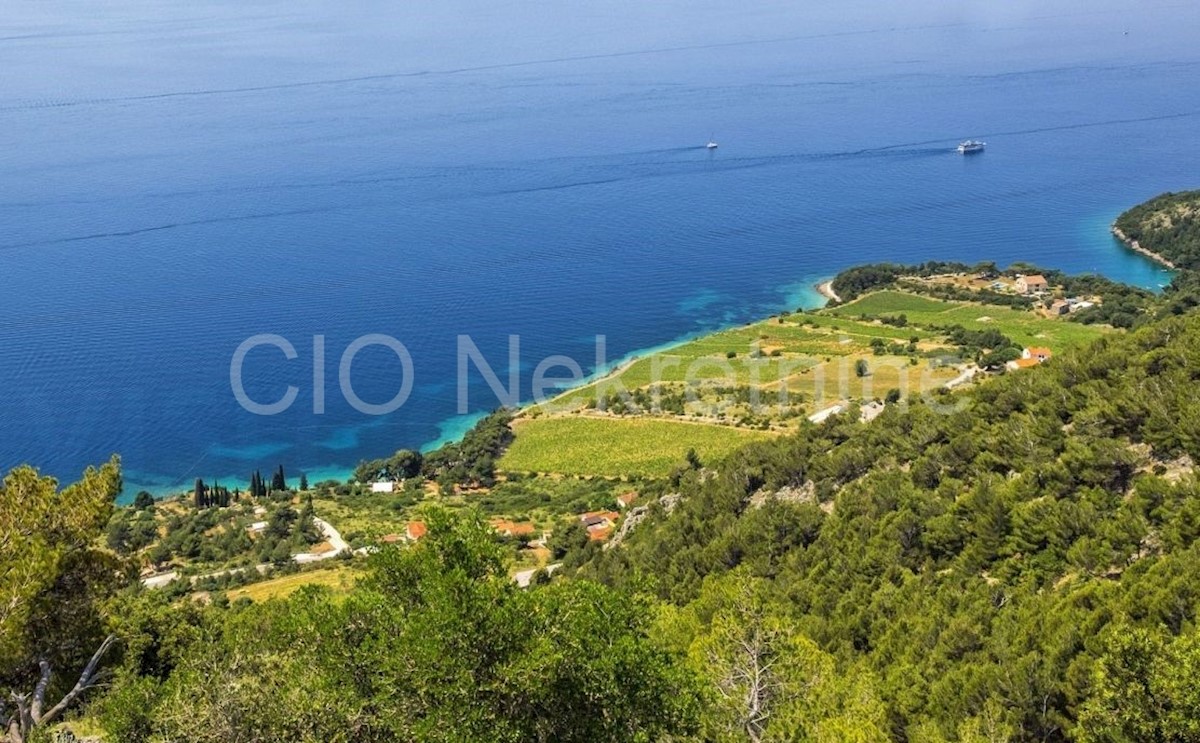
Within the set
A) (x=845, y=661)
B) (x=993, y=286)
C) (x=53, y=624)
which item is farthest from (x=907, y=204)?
(x=53, y=624)

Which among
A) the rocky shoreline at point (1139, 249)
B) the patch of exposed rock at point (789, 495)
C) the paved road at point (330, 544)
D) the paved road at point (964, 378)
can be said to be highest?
the patch of exposed rock at point (789, 495)

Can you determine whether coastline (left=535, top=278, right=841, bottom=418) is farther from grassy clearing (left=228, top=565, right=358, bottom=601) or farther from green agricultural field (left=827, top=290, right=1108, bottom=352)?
grassy clearing (left=228, top=565, right=358, bottom=601)

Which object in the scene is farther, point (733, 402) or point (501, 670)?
point (733, 402)

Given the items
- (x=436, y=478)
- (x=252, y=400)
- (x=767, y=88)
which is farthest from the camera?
(x=767, y=88)

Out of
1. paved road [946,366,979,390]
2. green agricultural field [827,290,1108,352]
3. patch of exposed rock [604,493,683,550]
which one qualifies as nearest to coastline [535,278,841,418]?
green agricultural field [827,290,1108,352]

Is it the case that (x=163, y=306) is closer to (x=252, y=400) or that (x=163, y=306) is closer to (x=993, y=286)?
(x=252, y=400)

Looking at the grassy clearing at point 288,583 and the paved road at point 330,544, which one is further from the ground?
the grassy clearing at point 288,583

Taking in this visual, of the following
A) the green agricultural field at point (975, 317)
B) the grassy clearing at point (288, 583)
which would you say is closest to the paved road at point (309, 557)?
the grassy clearing at point (288, 583)

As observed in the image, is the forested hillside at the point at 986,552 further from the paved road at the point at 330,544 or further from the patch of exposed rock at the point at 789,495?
the paved road at the point at 330,544
